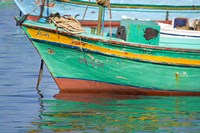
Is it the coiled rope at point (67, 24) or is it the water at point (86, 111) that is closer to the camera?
the water at point (86, 111)

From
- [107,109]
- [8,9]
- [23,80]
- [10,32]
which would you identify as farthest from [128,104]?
[8,9]

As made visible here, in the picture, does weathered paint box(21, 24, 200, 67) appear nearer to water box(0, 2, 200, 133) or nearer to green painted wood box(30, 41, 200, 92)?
green painted wood box(30, 41, 200, 92)

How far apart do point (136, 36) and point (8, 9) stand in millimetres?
39801

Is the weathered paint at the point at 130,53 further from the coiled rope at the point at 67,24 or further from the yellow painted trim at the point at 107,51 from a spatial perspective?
the coiled rope at the point at 67,24

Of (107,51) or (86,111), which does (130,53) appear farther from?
A: (86,111)

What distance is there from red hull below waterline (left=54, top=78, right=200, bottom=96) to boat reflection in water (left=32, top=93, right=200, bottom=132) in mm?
117

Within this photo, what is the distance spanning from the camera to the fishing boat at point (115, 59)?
59.5 ft

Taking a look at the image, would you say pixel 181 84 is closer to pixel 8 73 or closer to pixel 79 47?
pixel 79 47

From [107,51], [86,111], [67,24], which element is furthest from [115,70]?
[86,111]

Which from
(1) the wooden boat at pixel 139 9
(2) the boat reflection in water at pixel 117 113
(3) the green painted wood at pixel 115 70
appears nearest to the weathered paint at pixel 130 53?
(3) the green painted wood at pixel 115 70

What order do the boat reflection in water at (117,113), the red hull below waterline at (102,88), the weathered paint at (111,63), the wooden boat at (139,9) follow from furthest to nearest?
the wooden boat at (139,9) < the red hull below waterline at (102,88) < the weathered paint at (111,63) < the boat reflection in water at (117,113)

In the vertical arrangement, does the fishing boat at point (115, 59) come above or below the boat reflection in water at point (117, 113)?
above

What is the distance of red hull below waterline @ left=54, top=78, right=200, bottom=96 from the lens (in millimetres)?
18734

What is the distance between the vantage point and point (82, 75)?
18.7 m
